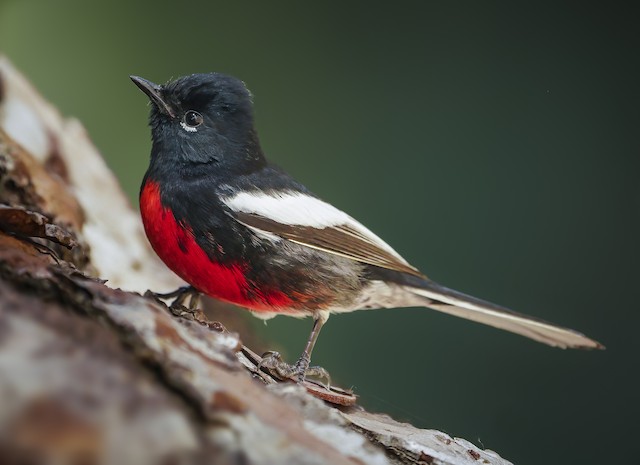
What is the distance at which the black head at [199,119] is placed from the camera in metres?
1.96

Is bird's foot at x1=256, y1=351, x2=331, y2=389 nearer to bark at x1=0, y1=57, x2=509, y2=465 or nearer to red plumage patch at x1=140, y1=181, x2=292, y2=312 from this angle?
bark at x1=0, y1=57, x2=509, y2=465

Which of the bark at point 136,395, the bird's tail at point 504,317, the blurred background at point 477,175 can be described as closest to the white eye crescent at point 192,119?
the blurred background at point 477,175

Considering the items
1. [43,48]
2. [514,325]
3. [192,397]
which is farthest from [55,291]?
[43,48]

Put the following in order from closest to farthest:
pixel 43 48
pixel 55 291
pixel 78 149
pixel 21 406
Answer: pixel 21 406 → pixel 55 291 → pixel 78 149 → pixel 43 48

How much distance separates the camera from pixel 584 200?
103 inches

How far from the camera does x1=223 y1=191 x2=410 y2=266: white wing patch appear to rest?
1885 millimetres

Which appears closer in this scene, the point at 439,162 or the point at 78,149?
the point at 439,162

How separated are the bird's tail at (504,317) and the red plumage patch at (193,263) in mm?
541

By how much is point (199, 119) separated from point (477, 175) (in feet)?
4.10

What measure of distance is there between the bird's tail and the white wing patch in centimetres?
18

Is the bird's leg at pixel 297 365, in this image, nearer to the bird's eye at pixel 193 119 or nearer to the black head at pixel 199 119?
the black head at pixel 199 119

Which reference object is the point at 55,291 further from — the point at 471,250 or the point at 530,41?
the point at 530,41


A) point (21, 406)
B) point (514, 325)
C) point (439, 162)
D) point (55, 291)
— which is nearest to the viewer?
point (21, 406)

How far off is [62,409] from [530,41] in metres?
2.37
